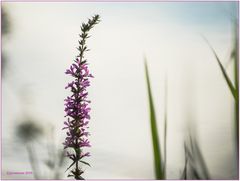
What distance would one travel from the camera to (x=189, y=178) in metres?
1.77

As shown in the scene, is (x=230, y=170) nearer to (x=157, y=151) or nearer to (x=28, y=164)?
(x=157, y=151)

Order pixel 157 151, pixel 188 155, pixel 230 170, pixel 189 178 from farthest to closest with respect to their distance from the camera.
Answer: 1. pixel 230 170
2. pixel 189 178
3. pixel 188 155
4. pixel 157 151

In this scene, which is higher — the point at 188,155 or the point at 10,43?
the point at 10,43

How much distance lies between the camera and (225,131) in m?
1.94

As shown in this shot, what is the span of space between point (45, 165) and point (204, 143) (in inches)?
36.4

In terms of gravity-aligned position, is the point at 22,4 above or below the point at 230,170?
above

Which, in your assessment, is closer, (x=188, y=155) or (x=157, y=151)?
(x=157, y=151)

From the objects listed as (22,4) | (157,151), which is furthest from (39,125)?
(157,151)

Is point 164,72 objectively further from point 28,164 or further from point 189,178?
point 28,164

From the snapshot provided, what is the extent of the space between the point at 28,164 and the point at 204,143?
1040 mm

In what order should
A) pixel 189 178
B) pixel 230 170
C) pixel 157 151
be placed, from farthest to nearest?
1. pixel 230 170
2. pixel 189 178
3. pixel 157 151

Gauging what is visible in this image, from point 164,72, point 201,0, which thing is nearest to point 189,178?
point 164,72

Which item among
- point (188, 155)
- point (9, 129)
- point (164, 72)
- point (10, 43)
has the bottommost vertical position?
point (188, 155)

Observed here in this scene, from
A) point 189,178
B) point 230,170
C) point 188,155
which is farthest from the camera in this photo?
point 230,170
